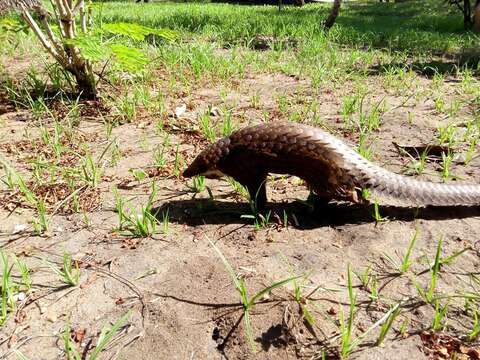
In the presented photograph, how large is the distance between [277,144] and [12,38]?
6085mm

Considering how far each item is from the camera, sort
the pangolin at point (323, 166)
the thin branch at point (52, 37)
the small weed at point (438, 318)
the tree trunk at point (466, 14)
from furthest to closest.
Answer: the tree trunk at point (466, 14)
the thin branch at point (52, 37)
the pangolin at point (323, 166)
the small weed at point (438, 318)

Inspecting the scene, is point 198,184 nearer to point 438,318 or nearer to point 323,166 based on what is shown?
point 323,166

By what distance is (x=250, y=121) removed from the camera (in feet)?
11.1

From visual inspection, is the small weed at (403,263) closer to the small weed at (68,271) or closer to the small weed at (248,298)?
the small weed at (248,298)

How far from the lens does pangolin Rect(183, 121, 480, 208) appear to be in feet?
6.58

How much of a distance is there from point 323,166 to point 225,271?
709 mm

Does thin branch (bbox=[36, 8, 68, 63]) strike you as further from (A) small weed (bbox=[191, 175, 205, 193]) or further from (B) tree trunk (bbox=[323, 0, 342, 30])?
(B) tree trunk (bbox=[323, 0, 342, 30])

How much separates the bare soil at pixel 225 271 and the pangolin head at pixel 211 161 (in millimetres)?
231

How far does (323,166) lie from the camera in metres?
2.01

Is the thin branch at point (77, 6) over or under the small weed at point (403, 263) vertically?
over

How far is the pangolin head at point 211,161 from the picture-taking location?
7.23 ft

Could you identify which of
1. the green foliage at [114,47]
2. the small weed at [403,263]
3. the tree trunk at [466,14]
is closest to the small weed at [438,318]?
the small weed at [403,263]

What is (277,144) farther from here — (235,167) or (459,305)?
(459,305)

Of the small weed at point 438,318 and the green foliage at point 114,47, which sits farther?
the green foliage at point 114,47
